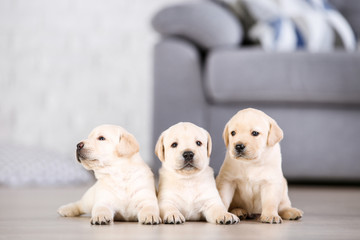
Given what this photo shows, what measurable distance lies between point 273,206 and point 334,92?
45.3 inches

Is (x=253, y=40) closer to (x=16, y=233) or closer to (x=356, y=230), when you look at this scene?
(x=356, y=230)

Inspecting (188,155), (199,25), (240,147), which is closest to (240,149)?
(240,147)

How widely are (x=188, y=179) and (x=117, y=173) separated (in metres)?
0.17

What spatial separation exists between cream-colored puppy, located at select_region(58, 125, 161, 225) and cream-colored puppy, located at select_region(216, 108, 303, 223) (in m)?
0.19

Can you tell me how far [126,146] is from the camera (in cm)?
119

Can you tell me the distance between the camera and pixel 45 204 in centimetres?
162

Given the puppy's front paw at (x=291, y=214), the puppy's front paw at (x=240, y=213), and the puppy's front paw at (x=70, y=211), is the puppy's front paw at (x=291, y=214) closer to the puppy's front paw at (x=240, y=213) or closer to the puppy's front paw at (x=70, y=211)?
the puppy's front paw at (x=240, y=213)

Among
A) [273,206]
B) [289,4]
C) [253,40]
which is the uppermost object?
[289,4]

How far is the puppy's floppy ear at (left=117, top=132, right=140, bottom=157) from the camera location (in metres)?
1.19

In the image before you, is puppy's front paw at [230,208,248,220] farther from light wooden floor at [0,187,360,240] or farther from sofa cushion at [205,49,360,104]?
sofa cushion at [205,49,360,104]

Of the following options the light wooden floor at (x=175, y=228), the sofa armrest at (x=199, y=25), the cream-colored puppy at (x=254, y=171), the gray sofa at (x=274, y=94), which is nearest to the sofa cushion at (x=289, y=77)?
the gray sofa at (x=274, y=94)

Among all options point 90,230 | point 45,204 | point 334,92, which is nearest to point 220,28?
point 334,92

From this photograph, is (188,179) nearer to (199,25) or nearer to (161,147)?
(161,147)

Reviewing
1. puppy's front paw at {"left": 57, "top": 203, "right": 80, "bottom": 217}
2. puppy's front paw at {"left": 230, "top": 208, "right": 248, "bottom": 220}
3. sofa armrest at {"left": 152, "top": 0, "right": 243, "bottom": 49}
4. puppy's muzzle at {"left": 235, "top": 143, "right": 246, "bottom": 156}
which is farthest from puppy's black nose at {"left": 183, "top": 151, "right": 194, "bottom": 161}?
sofa armrest at {"left": 152, "top": 0, "right": 243, "bottom": 49}
